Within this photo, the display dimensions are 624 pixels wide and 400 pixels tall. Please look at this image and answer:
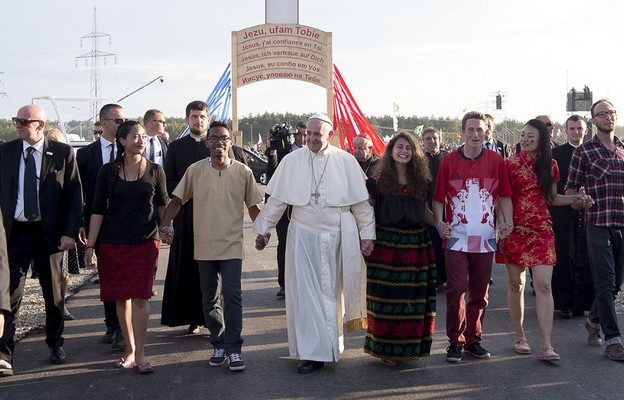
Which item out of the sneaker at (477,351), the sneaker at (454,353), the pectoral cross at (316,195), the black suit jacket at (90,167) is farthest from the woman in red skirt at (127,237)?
the sneaker at (477,351)

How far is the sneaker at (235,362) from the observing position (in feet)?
21.4

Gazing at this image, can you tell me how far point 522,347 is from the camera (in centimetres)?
703

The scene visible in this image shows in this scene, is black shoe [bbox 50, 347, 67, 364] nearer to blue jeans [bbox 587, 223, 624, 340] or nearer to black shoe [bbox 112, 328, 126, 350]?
black shoe [bbox 112, 328, 126, 350]

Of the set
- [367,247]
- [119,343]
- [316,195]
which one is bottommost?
[119,343]

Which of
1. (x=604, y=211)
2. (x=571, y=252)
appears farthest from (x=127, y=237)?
(x=571, y=252)

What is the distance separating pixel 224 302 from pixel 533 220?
9.19 ft

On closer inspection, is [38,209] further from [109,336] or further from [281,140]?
[281,140]

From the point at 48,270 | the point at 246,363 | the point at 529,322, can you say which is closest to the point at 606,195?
the point at 529,322

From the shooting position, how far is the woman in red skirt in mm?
6633

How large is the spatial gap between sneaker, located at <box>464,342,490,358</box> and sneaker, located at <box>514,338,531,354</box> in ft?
1.03

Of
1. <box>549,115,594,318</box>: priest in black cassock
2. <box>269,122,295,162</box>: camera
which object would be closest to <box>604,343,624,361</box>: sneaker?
<box>549,115,594,318</box>: priest in black cassock

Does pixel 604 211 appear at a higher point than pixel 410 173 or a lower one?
lower

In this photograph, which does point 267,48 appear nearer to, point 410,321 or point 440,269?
point 440,269

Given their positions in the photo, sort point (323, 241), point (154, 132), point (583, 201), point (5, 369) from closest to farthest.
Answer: point (5, 369), point (323, 241), point (583, 201), point (154, 132)
